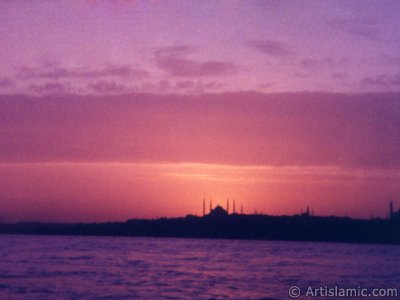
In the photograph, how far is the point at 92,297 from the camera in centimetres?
3102

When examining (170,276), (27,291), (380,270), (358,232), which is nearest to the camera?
(27,291)

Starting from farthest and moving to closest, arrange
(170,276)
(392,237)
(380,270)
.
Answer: (392,237)
(380,270)
(170,276)

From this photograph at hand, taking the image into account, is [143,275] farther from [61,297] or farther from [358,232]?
[358,232]

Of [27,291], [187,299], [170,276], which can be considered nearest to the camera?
[187,299]

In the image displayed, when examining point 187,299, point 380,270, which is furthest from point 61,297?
point 380,270

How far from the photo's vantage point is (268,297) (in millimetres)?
30906

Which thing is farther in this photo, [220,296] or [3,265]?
[3,265]

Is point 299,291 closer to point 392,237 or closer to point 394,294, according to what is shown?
point 394,294

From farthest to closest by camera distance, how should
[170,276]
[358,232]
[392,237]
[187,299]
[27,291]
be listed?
[358,232] → [392,237] → [170,276] → [27,291] → [187,299]

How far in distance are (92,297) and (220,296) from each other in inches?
265

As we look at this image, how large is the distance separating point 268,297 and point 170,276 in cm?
1227

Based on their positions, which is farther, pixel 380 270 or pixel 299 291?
pixel 380 270

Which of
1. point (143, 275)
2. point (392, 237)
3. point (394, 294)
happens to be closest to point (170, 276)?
point (143, 275)

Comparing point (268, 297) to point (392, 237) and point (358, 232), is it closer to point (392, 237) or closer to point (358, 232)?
point (392, 237)
